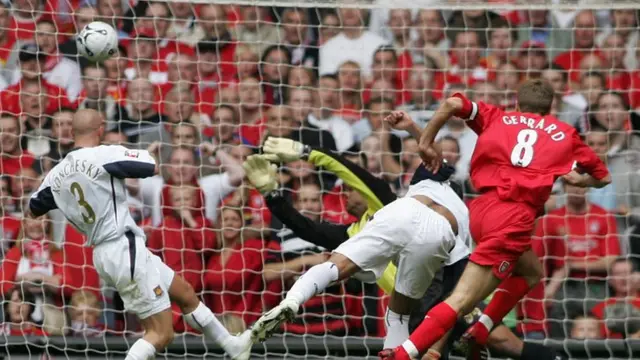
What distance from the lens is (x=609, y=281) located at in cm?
960

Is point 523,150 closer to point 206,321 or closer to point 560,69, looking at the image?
point 206,321

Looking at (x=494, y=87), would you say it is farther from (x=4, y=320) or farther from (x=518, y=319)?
(x=4, y=320)

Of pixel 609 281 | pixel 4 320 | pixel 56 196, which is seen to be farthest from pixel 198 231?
pixel 609 281

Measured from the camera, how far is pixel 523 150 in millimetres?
7344

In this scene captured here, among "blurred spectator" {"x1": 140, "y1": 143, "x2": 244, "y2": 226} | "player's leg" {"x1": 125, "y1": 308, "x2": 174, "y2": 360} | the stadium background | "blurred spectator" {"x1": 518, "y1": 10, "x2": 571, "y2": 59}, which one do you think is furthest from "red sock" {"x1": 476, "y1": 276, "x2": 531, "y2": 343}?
"blurred spectator" {"x1": 518, "y1": 10, "x2": 571, "y2": 59}

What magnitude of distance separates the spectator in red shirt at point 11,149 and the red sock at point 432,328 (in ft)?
12.8

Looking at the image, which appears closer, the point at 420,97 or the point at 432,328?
the point at 432,328

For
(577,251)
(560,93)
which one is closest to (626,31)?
(560,93)

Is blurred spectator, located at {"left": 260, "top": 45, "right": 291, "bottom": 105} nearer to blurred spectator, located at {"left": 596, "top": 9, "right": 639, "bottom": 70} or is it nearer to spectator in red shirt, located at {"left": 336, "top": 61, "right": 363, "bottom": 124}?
spectator in red shirt, located at {"left": 336, "top": 61, "right": 363, "bottom": 124}

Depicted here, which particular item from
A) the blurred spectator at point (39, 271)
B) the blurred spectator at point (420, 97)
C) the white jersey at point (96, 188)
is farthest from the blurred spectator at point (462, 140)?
the white jersey at point (96, 188)

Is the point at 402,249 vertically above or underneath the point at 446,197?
underneath

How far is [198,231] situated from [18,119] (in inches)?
59.6

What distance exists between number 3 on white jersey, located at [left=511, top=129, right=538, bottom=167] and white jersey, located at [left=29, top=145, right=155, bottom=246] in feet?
6.36

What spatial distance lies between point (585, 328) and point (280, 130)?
255 centimetres
